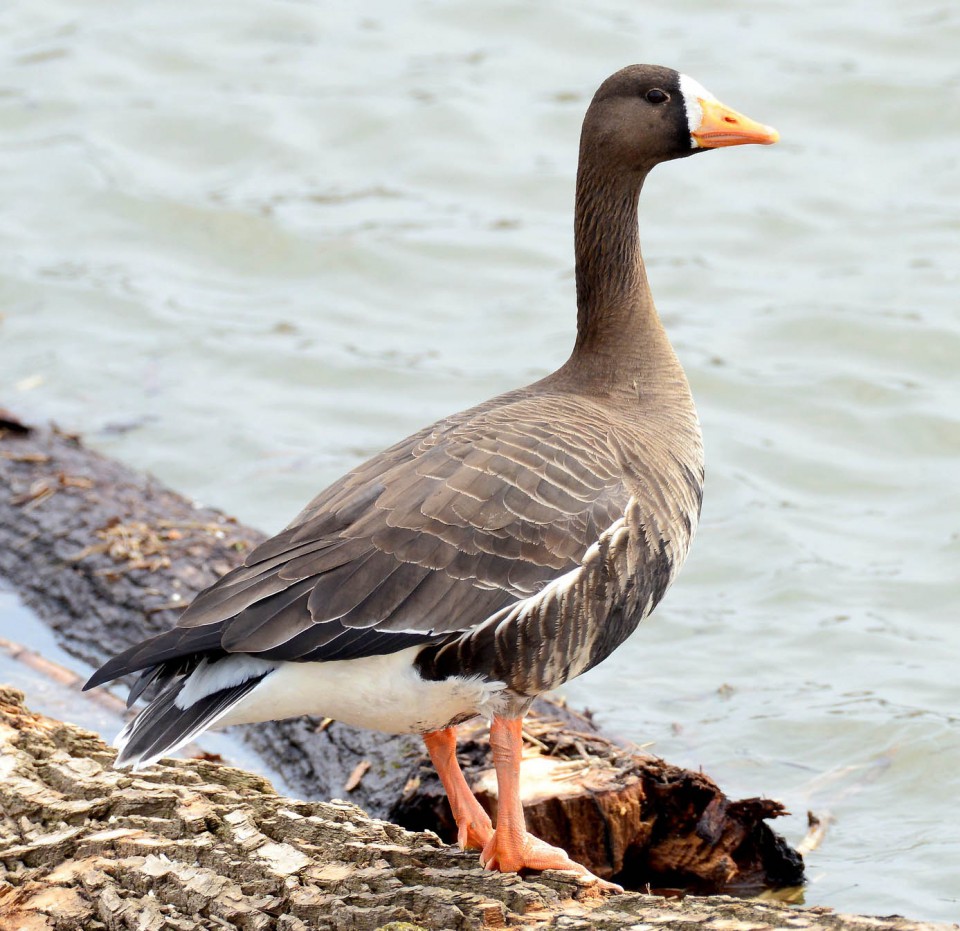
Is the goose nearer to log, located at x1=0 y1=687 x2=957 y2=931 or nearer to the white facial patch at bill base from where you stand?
log, located at x1=0 y1=687 x2=957 y2=931

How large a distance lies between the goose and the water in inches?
76.4

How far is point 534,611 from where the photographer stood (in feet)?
16.4

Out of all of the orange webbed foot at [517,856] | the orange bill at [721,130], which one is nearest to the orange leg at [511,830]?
the orange webbed foot at [517,856]

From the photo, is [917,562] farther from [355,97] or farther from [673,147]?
[355,97]

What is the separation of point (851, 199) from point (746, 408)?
10.8 feet

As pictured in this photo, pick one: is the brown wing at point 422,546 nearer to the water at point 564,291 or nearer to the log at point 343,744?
the log at point 343,744

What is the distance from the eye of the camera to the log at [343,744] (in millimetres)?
5680

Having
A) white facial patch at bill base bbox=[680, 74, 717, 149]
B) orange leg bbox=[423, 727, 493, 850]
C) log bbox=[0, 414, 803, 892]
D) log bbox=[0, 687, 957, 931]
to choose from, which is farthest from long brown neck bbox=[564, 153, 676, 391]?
log bbox=[0, 687, 957, 931]

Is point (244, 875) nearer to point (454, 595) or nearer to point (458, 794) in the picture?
point (454, 595)

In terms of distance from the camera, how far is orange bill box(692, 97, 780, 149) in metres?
6.32

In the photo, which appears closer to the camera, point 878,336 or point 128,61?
point 878,336

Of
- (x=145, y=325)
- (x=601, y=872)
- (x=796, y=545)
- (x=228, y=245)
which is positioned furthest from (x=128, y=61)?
(x=601, y=872)

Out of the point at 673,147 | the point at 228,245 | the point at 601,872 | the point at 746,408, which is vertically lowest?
the point at 601,872

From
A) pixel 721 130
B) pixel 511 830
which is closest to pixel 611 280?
pixel 721 130
